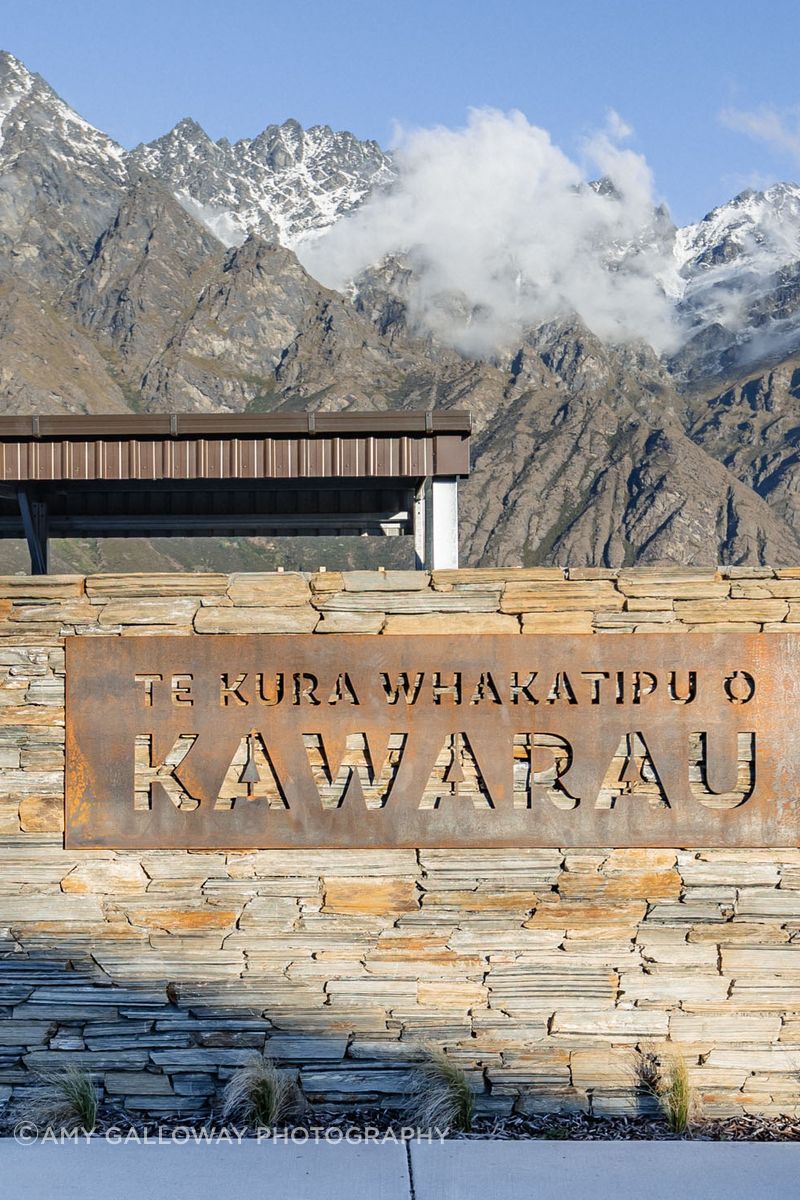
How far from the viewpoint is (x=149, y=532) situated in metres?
15.0

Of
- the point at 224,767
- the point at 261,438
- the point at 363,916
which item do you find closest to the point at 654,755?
the point at 363,916

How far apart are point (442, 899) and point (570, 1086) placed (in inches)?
49.9

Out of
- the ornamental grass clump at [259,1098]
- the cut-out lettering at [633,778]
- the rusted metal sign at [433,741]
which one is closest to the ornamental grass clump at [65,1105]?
the ornamental grass clump at [259,1098]

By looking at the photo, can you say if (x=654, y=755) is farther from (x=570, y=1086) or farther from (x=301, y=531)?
(x=301, y=531)

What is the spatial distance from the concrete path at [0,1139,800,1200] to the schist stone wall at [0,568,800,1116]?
563 millimetres

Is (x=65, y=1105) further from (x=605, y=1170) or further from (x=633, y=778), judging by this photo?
(x=633, y=778)

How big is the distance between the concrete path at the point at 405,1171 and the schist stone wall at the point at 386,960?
563mm

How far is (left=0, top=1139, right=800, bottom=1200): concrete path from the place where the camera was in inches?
213

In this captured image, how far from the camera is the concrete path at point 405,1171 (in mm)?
5410

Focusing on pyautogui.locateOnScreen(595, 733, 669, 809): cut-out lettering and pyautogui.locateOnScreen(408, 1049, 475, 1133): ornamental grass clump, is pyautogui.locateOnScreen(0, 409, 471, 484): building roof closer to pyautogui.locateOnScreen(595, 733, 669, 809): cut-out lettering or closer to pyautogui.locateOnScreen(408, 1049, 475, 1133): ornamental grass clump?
pyautogui.locateOnScreen(595, 733, 669, 809): cut-out lettering

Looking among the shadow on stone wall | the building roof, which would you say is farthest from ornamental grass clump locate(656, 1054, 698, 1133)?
the building roof

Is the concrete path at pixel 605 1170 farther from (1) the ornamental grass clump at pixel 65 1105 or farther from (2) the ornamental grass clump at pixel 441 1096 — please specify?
(1) the ornamental grass clump at pixel 65 1105

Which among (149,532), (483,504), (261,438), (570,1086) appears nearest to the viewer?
(570,1086)

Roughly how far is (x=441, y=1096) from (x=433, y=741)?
1928mm
